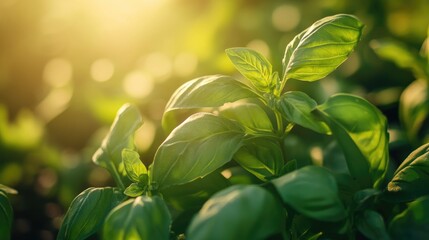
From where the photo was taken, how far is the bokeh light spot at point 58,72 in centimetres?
176

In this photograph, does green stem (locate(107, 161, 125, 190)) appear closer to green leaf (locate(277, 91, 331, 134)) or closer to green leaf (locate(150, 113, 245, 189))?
green leaf (locate(150, 113, 245, 189))

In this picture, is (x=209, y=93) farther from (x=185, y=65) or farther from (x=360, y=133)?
(x=185, y=65)

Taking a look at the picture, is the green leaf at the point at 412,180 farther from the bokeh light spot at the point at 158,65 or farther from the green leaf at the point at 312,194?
the bokeh light spot at the point at 158,65

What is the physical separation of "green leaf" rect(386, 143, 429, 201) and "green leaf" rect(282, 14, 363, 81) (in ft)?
0.43

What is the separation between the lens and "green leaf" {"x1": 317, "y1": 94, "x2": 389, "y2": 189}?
63 cm

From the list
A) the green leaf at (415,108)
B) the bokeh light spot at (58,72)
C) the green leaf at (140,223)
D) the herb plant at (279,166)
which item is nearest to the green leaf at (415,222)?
the herb plant at (279,166)

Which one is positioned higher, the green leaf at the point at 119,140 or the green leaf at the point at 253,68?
the green leaf at the point at 253,68

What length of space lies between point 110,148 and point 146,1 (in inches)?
45.2

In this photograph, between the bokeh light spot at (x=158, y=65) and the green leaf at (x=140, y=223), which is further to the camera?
the bokeh light spot at (x=158, y=65)

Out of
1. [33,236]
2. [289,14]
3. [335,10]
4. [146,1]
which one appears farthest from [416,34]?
[33,236]

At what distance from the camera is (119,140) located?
2.49 feet

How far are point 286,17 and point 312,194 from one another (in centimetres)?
132

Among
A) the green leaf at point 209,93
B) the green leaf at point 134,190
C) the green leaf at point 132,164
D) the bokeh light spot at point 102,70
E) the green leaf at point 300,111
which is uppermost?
the green leaf at point 209,93

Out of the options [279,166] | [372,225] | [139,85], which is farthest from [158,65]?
[372,225]
